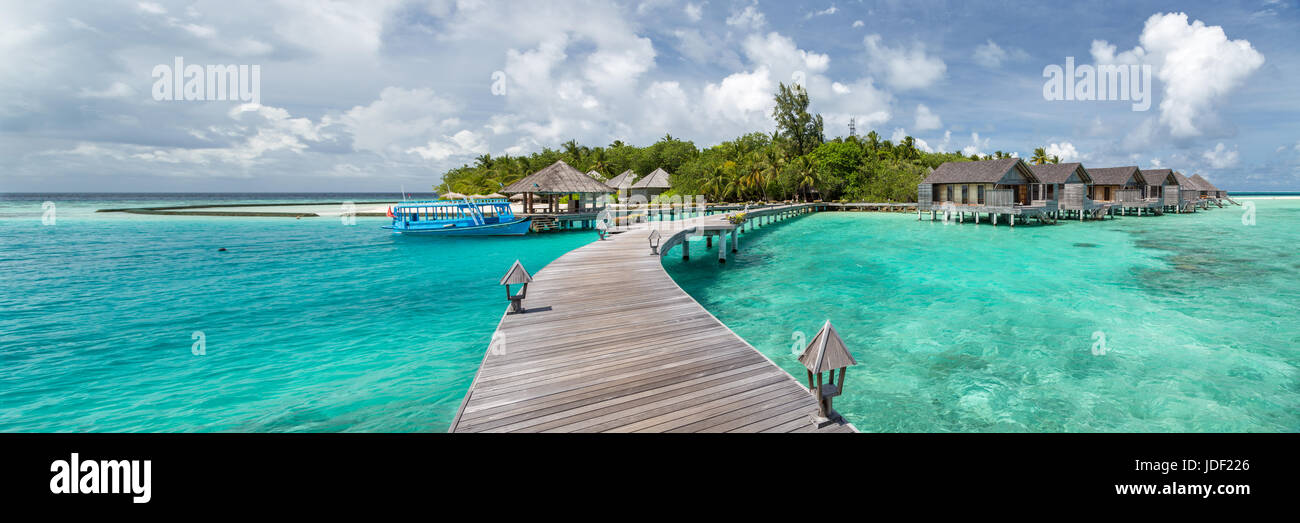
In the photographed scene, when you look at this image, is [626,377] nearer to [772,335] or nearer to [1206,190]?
[772,335]

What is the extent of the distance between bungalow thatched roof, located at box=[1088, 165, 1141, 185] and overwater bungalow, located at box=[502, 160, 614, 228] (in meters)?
45.3

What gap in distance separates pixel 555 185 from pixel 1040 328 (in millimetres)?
29443

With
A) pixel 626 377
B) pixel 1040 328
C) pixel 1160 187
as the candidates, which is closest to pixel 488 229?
pixel 626 377

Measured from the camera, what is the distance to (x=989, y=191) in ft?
118

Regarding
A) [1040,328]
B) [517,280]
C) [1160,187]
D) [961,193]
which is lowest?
[1040,328]

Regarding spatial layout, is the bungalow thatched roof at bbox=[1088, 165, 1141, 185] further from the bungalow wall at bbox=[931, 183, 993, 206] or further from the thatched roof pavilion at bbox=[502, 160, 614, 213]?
the thatched roof pavilion at bbox=[502, 160, 614, 213]

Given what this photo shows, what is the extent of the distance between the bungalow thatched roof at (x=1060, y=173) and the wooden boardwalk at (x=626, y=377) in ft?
146

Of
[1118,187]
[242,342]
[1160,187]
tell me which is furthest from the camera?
[1160,187]

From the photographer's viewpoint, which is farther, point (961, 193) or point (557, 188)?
point (961, 193)

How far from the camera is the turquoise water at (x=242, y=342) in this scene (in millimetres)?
7215

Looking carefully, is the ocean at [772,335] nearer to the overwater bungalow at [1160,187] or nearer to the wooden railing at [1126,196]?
the wooden railing at [1126,196]

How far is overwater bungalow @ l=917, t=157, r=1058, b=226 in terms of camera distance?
3544cm

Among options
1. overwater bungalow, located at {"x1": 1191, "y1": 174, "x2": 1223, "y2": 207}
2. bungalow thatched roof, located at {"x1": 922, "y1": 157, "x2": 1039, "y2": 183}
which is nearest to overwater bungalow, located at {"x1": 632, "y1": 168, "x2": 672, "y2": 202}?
bungalow thatched roof, located at {"x1": 922, "y1": 157, "x2": 1039, "y2": 183}
